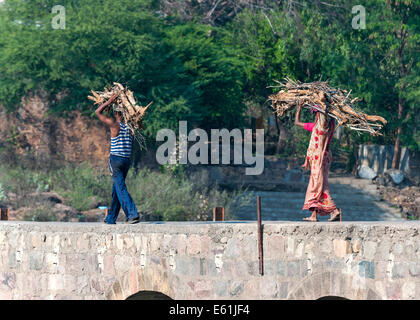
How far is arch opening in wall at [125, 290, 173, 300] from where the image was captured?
401 inches

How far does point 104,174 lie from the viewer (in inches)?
797

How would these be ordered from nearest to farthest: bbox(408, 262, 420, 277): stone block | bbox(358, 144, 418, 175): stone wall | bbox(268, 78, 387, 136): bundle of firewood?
1. bbox(408, 262, 420, 277): stone block
2. bbox(268, 78, 387, 136): bundle of firewood
3. bbox(358, 144, 418, 175): stone wall

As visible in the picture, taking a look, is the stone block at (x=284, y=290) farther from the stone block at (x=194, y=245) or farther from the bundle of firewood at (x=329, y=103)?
the bundle of firewood at (x=329, y=103)

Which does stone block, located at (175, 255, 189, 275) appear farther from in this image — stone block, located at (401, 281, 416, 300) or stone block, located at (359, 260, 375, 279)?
stone block, located at (401, 281, 416, 300)

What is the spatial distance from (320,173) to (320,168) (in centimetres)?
7

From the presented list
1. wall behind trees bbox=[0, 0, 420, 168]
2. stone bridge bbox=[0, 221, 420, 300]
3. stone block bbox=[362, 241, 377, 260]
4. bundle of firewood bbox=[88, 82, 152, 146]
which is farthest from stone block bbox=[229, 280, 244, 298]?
wall behind trees bbox=[0, 0, 420, 168]

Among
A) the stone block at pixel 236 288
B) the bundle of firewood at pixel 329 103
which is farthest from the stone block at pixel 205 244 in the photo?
the bundle of firewood at pixel 329 103

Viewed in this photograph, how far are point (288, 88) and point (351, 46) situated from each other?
13242 mm

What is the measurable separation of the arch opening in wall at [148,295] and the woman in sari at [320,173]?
2170mm

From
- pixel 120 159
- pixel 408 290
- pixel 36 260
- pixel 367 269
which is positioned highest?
pixel 120 159

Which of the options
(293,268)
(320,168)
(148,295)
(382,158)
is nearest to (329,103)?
(320,168)

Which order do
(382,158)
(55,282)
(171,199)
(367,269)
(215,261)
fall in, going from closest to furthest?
1. (367,269)
2. (215,261)
3. (55,282)
4. (171,199)
5. (382,158)

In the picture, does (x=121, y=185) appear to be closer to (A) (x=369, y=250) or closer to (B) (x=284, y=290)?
(B) (x=284, y=290)

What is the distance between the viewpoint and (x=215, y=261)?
9.70 metres
